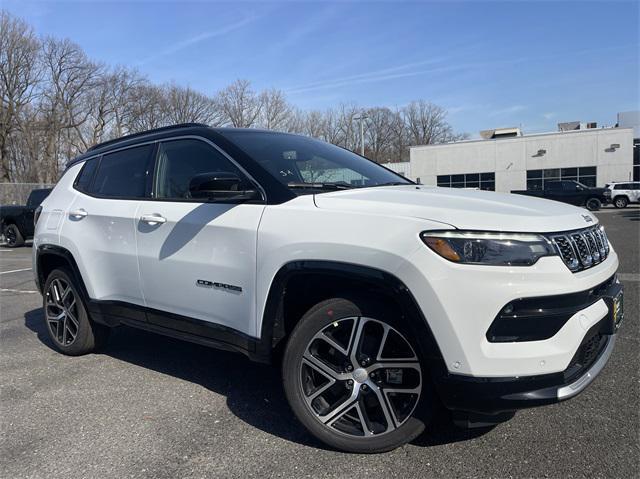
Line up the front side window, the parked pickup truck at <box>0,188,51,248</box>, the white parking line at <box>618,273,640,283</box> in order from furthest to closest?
the parked pickup truck at <box>0,188,51,248</box>
the white parking line at <box>618,273,640,283</box>
the front side window

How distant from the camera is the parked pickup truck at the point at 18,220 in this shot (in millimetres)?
15836

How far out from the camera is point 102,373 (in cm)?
408

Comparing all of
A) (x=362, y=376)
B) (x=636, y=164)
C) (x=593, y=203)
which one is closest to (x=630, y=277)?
(x=362, y=376)

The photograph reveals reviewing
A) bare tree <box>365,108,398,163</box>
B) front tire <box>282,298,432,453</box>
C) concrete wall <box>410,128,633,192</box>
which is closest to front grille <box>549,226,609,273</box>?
front tire <box>282,298,432,453</box>

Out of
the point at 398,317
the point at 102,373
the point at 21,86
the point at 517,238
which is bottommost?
the point at 102,373

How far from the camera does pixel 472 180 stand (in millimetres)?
40844

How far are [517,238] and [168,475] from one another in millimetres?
2095

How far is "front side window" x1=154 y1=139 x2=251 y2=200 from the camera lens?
3.33m

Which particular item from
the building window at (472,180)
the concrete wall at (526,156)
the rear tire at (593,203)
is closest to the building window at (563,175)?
the concrete wall at (526,156)

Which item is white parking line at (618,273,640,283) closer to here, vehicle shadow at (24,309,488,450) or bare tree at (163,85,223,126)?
vehicle shadow at (24,309,488,450)

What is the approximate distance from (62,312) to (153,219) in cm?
178

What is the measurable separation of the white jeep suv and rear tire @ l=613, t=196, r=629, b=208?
31.7 meters

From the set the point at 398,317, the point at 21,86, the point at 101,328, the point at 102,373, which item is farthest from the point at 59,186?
the point at 21,86

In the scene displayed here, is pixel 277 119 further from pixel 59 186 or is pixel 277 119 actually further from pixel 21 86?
pixel 59 186
